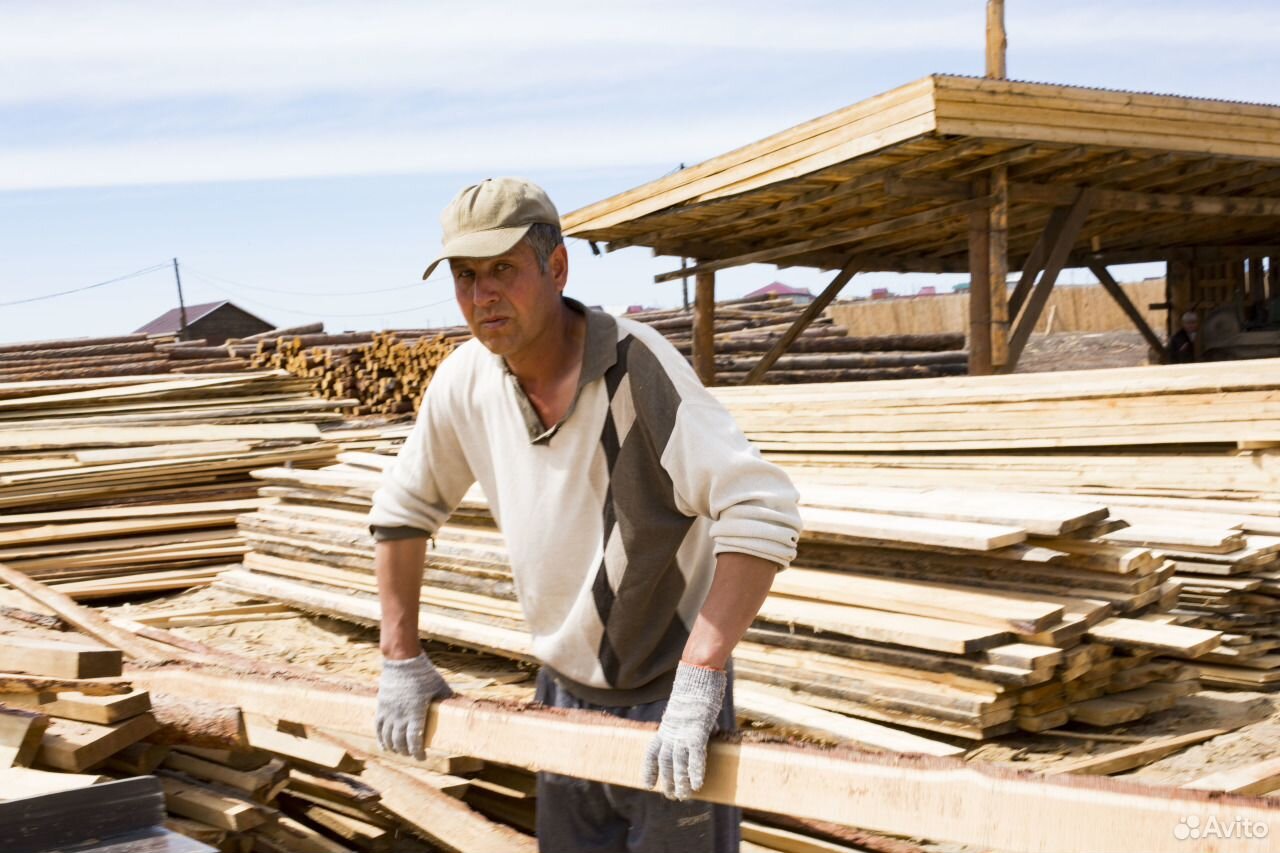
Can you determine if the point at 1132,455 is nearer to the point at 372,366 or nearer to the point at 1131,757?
the point at 1131,757

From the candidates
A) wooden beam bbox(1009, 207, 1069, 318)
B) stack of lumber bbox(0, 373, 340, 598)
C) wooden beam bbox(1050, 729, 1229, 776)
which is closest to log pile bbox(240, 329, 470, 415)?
stack of lumber bbox(0, 373, 340, 598)

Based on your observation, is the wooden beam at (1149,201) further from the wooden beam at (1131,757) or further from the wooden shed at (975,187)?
the wooden beam at (1131,757)

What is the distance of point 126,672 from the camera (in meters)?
3.93

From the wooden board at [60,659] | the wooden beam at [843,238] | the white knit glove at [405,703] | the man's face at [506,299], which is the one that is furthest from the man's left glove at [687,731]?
the wooden beam at [843,238]

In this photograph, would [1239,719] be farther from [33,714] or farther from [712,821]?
[33,714]

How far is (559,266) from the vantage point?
287 centimetres

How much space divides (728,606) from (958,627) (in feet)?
9.09

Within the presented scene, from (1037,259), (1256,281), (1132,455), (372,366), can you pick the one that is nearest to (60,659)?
(1132,455)

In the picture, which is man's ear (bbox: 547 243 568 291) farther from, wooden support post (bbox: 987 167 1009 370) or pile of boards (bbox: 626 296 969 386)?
pile of boards (bbox: 626 296 969 386)

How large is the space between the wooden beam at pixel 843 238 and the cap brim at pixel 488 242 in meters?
7.63

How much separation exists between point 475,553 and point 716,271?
776 centimetres

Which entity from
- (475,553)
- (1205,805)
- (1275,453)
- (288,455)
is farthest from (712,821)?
(288,455)

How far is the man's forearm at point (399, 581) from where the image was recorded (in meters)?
3.08

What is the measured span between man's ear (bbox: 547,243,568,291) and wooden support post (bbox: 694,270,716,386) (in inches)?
433
